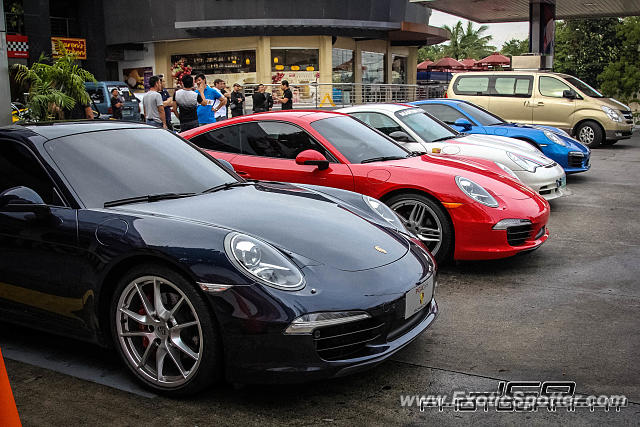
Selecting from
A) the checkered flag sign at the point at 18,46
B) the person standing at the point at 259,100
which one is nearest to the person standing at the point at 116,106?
the person standing at the point at 259,100

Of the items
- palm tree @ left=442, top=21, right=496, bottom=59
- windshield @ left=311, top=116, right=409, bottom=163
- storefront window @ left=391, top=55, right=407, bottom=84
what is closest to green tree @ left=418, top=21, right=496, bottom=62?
palm tree @ left=442, top=21, right=496, bottom=59

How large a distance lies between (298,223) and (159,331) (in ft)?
3.10

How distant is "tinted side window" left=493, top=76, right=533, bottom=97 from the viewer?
16109 mm

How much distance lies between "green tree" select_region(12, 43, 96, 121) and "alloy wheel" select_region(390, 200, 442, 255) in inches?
235

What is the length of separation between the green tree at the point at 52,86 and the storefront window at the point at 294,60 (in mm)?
22073

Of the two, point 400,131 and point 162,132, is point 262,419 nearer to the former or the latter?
point 162,132

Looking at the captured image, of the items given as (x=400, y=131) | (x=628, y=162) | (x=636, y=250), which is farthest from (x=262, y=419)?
(x=628, y=162)

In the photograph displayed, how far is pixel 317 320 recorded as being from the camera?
10.2 ft

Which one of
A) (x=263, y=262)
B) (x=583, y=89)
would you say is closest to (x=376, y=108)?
(x=263, y=262)

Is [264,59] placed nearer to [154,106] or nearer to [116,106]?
[116,106]

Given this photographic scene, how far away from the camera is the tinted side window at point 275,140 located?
6.29 metres

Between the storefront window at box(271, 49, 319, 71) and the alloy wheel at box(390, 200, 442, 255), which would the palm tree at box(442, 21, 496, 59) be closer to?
the storefront window at box(271, 49, 319, 71)

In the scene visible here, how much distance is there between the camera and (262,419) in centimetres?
314

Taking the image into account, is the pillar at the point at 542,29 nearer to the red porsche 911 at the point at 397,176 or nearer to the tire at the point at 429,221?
the red porsche 911 at the point at 397,176
